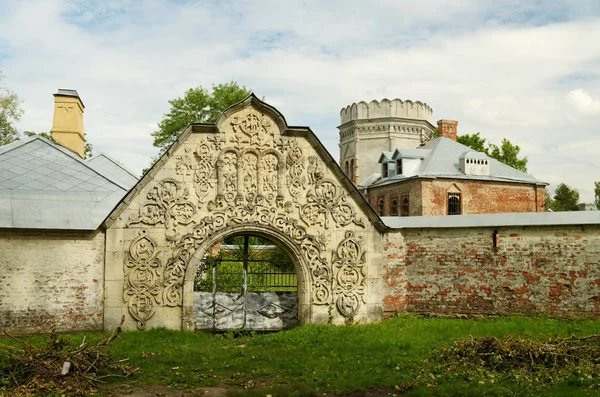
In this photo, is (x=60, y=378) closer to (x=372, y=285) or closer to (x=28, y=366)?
(x=28, y=366)

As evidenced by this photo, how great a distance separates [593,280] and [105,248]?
10547mm

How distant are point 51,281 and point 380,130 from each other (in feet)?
116

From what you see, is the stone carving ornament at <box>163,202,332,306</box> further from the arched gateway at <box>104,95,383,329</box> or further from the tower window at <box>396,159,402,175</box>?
the tower window at <box>396,159,402,175</box>

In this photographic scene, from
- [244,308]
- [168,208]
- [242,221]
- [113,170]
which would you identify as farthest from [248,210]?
[113,170]

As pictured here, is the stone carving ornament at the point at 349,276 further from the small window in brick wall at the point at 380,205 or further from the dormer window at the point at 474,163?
the small window in brick wall at the point at 380,205

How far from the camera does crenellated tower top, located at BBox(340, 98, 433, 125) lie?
45.6 m

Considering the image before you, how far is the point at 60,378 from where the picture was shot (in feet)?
29.2

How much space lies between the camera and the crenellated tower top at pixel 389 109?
45562 millimetres

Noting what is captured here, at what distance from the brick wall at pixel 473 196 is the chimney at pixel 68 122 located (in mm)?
19213

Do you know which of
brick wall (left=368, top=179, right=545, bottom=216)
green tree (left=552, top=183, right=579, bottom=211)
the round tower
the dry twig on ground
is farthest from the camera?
green tree (left=552, top=183, right=579, bottom=211)

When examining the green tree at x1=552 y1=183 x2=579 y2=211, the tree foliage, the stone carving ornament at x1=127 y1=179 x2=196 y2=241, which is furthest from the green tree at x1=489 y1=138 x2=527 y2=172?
the stone carving ornament at x1=127 y1=179 x2=196 y2=241

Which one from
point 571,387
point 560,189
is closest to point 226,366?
point 571,387

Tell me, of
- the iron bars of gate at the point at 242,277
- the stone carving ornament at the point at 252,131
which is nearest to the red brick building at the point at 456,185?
the iron bars of gate at the point at 242,277

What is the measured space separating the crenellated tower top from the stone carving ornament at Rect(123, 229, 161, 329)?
113ft
